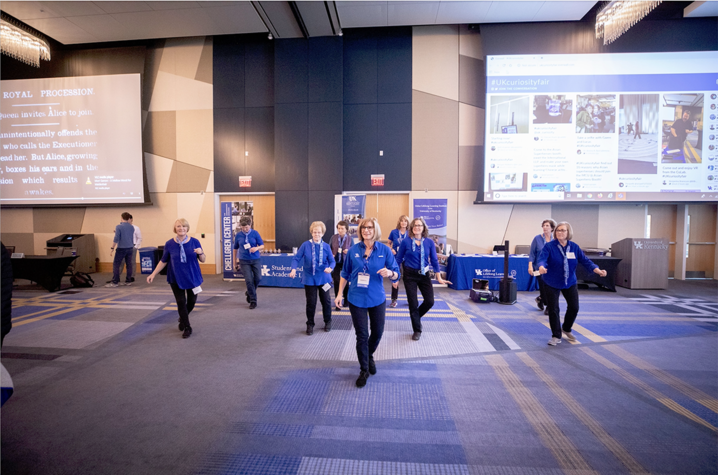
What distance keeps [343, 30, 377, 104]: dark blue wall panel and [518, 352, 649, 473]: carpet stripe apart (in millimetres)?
7859

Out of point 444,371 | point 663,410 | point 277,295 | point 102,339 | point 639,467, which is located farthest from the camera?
point 277,295

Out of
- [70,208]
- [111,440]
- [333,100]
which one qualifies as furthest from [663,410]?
[70,208]

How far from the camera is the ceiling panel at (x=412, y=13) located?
747cm

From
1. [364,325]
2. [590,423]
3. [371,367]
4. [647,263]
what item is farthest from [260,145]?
[647,263]

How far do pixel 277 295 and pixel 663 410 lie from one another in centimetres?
608

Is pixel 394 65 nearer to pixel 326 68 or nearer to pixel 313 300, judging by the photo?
pixel 326 68

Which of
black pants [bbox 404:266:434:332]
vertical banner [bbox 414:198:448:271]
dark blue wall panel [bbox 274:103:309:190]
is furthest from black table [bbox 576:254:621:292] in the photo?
dark blue wall panel [bbox 274:103:309:190]

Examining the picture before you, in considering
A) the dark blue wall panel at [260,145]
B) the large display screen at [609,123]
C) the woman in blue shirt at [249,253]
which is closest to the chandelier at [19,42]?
the dark blue wall panel at [260,145]

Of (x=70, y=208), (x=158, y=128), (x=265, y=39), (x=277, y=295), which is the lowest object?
(x=277, y=295)

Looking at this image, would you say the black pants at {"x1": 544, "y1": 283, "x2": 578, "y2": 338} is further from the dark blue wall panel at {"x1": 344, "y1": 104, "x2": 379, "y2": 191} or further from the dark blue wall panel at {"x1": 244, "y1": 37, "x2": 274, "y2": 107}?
the dark blue wall panel at {"x1": 244, "y1": 37, "x2": 274, "y2": 107}

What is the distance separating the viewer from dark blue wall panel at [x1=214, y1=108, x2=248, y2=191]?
9102 millimetres

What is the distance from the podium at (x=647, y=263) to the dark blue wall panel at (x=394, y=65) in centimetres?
685

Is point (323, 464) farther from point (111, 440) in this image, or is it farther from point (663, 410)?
point (663, 410)

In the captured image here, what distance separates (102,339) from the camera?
4176 mm
